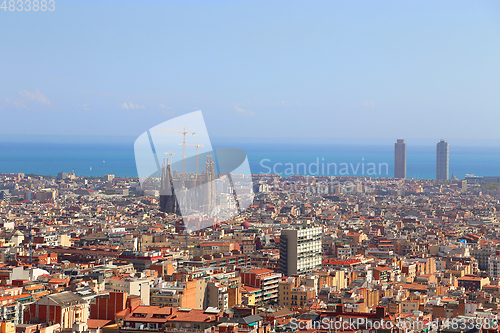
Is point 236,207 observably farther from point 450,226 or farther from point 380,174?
point 380,174

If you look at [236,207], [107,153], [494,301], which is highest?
[107,153]

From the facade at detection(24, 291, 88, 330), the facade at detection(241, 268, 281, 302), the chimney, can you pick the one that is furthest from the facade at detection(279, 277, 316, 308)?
the facade at detection(24, 291, 88, 330)

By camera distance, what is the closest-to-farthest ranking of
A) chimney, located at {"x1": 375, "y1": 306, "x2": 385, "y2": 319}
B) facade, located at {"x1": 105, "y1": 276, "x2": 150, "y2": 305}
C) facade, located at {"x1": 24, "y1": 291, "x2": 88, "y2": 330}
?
facade, located at {"x1": 24, "y1": 291, "x2": 88, "y2": 330} → chimney, located at {"x1": 375, "y1": 306, "x2": 385, "y2": 319} → facade, located at {"x1": 105, "y1": 276, "x2": 150, "y2": 305}

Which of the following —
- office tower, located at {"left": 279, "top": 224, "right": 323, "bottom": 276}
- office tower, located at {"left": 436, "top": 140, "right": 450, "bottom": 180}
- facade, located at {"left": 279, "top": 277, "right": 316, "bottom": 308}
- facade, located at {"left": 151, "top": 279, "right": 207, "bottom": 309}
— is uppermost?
office tower, located at {"left": 436, "top": 140, "right": 450, "bottom": 180}

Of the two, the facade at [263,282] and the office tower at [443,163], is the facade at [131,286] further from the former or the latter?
the office tower at [443,163]

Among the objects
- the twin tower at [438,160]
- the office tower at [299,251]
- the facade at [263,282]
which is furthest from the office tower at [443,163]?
the facade at [263,282]

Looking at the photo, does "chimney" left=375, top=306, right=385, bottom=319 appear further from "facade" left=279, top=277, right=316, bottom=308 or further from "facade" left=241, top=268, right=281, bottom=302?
"facade" left=241, top=268, right=281, bottom=302

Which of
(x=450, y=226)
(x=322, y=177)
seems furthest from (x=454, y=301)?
(x=322, y=177)
